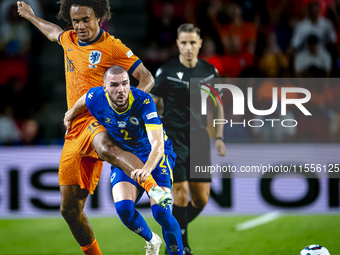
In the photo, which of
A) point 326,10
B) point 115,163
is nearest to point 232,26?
point 326,10

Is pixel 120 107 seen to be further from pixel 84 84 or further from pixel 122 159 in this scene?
pixel 84 84

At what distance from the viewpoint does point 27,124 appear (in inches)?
226

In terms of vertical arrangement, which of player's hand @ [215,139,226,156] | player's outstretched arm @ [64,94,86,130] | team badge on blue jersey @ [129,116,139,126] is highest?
player's outstretched arm @ [64,94,86,130]

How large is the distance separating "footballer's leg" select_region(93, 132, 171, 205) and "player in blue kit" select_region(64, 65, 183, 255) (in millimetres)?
Answer: 49

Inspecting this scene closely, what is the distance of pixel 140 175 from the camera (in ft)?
11.9

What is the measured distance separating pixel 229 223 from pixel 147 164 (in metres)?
2.48

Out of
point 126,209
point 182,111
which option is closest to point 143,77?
point 182,111

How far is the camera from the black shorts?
462 cm

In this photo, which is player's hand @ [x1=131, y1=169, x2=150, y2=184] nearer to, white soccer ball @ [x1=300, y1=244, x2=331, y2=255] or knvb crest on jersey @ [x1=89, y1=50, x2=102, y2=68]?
knvb crest on jersey @ [x1=89, y1=50, x2=102, y2=68]

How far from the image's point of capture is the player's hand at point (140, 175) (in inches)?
142

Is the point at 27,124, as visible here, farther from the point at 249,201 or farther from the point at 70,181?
the point at 249,201

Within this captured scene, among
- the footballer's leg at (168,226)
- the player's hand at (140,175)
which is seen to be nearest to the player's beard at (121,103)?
the player's hand at (140,175)

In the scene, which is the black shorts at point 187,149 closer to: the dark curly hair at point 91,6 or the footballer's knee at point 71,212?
the footballer's knee at point 71,212

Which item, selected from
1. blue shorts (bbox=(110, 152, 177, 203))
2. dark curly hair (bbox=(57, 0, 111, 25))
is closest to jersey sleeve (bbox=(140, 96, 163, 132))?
blue shorts (bbox=(110, 152, 177, 203))
